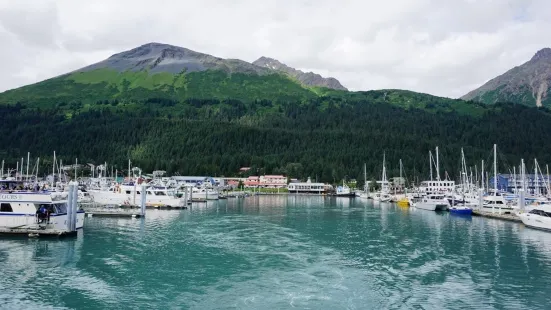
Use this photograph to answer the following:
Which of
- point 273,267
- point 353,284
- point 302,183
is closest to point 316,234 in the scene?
point 273,267

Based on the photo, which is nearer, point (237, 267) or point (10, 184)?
point (237, 267)

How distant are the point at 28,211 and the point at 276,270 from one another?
2844cm

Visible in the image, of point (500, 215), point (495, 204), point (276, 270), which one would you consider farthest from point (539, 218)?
point (276, 270)

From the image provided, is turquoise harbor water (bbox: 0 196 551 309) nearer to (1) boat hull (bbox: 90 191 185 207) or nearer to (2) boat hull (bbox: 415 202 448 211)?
(1) boat hull (bbox: 90 191 185 207)

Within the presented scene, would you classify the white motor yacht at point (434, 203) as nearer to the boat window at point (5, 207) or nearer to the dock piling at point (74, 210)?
the dock piling at point (74, 210)

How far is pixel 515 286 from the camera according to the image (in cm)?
2948

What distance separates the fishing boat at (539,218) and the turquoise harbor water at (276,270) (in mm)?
1970

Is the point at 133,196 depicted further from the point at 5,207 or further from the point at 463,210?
the point at 463,210

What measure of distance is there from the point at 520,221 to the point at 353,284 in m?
46.9

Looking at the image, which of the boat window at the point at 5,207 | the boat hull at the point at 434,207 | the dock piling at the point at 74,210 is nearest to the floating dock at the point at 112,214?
the dock piling at the point at 74,210

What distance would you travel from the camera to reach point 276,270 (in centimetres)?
3312

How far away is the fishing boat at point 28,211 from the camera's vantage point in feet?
147

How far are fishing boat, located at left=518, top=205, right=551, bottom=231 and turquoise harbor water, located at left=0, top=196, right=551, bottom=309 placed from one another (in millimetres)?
1970

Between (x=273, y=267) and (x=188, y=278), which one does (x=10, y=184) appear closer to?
(x=188, y=278)
